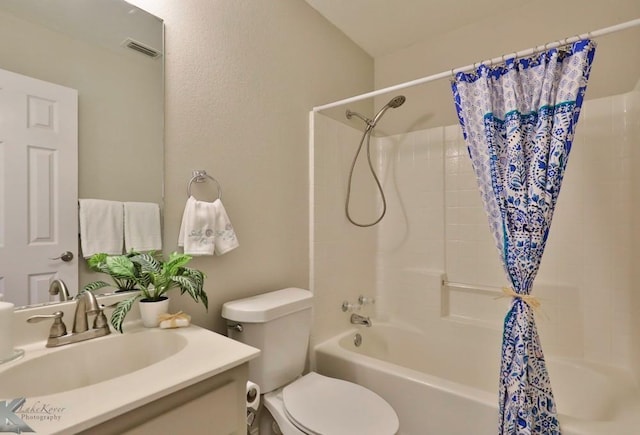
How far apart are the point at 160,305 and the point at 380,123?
201 cm

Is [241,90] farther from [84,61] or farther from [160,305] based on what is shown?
[160,305]

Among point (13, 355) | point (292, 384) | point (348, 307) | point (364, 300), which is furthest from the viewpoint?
point (364, 300)

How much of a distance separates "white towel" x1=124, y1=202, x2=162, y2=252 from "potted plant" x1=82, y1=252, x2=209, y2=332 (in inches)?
1.8

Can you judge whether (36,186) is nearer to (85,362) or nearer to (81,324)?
(81,324)

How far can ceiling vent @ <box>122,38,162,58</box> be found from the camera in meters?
1.16

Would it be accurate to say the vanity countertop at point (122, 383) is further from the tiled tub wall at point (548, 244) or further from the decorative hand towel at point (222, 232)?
the tiled tub wall at point (548, 244)

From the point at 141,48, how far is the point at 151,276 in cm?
81

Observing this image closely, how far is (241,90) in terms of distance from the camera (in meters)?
1.53

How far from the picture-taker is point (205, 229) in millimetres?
1310

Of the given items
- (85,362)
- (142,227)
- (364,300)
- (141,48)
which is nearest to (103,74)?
(141,48)

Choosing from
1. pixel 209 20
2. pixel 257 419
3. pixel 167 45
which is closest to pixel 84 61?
pixel 167 45

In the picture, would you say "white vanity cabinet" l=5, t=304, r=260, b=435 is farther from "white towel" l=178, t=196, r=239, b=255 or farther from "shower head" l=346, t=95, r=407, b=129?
"shower head" l=346, t=95, r=407, b=129

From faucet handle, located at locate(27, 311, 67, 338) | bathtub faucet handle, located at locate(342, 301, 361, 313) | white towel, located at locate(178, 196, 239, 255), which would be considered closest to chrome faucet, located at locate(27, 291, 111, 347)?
faucet handle, located at locate(27, 311, 67, 338)

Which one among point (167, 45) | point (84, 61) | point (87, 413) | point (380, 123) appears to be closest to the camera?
point (87, 413)
